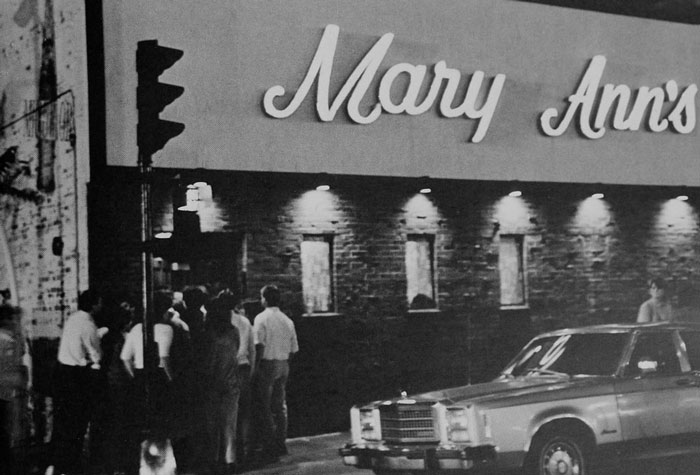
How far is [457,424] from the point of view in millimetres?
10938

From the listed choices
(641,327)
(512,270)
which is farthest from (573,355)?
(512,270)

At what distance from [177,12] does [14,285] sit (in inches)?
171

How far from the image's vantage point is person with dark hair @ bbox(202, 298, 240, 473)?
13625mm

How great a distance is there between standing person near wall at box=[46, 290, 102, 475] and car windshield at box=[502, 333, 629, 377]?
483 centimetres

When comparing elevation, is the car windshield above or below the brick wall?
below

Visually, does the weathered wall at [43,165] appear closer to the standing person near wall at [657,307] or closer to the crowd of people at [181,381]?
the crowd of people at [181,381]

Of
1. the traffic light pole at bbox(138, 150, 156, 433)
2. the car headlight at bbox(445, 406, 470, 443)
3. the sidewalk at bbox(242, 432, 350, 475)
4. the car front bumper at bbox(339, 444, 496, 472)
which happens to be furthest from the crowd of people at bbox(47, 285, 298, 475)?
the car headlight at bbox(445, 406, 470, 443)

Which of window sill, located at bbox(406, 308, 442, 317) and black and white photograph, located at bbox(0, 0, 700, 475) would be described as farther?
window sill, located at bbox(406, 308, 442, 317)

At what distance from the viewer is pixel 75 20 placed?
15.4m

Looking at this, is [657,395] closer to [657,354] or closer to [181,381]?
[657,354]

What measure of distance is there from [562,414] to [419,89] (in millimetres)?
7906

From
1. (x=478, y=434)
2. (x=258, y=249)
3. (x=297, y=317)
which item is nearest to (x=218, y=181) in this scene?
(x=258, y=249)

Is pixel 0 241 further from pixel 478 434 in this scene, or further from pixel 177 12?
pixel 478 434

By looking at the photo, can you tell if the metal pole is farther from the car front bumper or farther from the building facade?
the car front bumper
